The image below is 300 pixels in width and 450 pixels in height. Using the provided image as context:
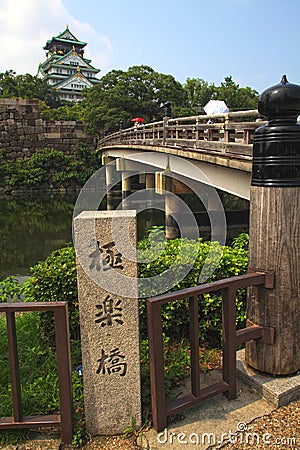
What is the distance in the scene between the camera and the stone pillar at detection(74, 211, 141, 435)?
2.10 m

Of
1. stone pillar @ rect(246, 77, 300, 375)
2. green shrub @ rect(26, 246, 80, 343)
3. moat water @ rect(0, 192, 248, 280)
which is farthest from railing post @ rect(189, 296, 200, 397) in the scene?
moat water @ rect(0, 192, 248, 280)

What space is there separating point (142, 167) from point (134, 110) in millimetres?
14212

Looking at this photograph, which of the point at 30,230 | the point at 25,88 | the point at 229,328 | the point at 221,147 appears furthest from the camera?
the point at 25,88

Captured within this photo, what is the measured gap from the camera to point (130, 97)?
1262 inches

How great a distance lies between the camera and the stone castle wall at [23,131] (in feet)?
104

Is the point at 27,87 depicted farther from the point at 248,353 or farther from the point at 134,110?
the point at 248,353

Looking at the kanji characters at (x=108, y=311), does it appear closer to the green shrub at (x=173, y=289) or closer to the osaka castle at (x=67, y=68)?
the green shrub at (x=173, y=289)

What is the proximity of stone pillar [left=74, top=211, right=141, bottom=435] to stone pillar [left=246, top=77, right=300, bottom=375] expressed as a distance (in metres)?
0.90

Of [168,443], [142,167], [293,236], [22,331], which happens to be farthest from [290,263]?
[142,167]

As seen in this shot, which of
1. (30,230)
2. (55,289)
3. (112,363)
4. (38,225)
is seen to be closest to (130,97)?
(38,225)

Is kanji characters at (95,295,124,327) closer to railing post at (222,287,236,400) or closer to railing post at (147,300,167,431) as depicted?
railing post at (147,300,167,431)

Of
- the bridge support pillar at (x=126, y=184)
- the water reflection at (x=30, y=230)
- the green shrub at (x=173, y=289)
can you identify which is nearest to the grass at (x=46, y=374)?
the green shrub at (x=173, y=289)

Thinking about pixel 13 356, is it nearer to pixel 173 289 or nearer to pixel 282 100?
pixel 173 289

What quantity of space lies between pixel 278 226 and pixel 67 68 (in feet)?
204
